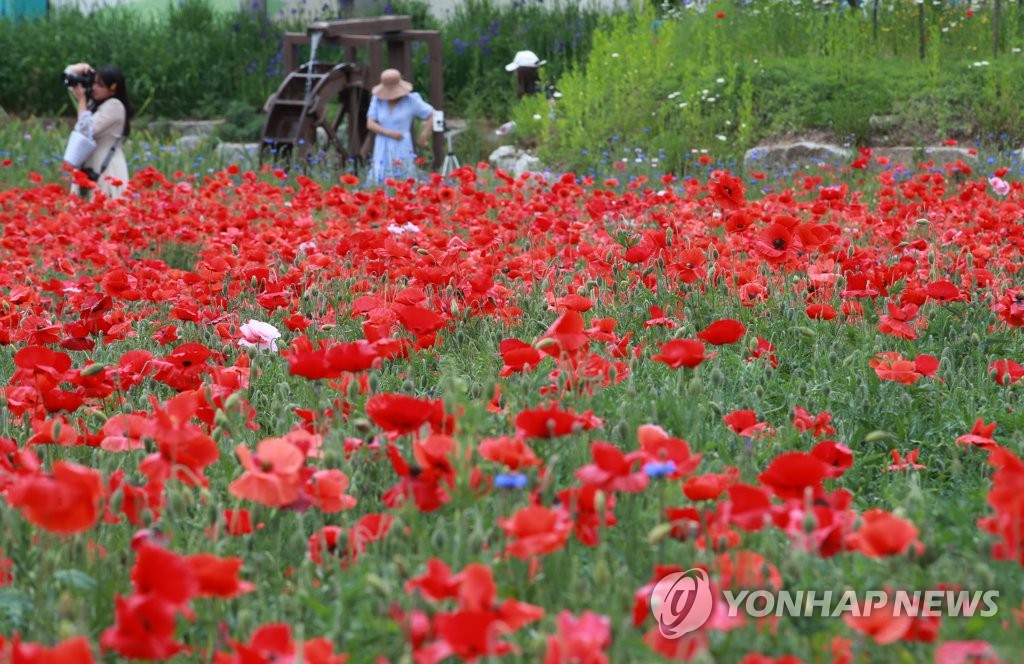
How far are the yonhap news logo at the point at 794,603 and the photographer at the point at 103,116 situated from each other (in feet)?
29.4

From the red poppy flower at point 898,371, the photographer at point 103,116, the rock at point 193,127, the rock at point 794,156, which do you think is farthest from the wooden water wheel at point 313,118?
the red poppy flower at point 898,371

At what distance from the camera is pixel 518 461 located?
195cm

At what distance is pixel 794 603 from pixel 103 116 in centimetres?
932

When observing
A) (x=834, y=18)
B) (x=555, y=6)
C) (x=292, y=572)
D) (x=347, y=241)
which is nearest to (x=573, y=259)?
(x=347, y=241)

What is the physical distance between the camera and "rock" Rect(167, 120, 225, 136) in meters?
16.2

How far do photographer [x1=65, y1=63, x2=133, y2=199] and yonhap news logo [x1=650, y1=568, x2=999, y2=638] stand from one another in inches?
353

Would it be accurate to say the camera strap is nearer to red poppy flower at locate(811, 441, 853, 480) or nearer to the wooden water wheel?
the wooden water wheel

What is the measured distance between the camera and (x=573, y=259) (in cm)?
516

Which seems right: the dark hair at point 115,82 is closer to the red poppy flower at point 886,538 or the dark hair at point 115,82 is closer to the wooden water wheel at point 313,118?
the wooden water wheel at point 313,118

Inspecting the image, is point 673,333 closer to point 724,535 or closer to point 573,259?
point 573,259

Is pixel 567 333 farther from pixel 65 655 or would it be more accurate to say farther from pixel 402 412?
pixel 65 655

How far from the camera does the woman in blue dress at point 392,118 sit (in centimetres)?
1261

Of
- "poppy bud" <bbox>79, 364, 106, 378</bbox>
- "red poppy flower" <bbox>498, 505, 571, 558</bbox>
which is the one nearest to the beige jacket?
"poppy bud" <bbox>79, 364, 106, 378</bbox>

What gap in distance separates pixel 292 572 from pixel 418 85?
1535cm
